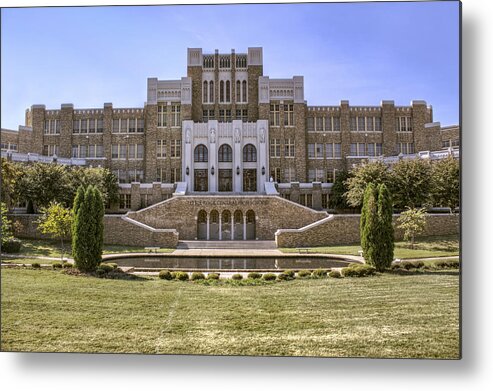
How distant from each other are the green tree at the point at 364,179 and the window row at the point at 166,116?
31.1 ft

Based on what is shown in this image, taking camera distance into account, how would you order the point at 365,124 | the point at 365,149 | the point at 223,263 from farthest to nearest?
the point at 365,124 → the point at 365,149 → the point at 223,263

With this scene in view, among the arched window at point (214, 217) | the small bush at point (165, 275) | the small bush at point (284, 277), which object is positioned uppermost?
the arched window at point (214, 217)

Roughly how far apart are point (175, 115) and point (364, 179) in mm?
10679

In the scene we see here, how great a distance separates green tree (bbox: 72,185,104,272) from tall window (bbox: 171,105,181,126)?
11.3 meters

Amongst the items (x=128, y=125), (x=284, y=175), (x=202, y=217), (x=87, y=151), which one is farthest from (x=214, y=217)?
(x=284, y=175)

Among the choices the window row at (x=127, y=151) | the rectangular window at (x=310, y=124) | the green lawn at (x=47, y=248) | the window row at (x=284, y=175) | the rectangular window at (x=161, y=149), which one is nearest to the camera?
the green lawn at (x=47, y=248)

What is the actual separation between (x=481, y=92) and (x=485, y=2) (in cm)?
152

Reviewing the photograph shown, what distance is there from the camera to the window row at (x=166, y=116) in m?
18.5

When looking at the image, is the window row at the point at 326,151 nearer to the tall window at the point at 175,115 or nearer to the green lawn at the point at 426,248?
the tall window at the point at 175,115

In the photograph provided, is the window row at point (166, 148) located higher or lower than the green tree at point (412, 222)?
higher

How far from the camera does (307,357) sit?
6.13 meters

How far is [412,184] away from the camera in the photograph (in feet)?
38.4

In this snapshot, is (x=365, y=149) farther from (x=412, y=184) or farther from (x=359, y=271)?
(x=359, y=271)

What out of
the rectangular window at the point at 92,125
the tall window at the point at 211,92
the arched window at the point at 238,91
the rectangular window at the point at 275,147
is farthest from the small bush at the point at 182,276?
the arched window at the point at 238,91
